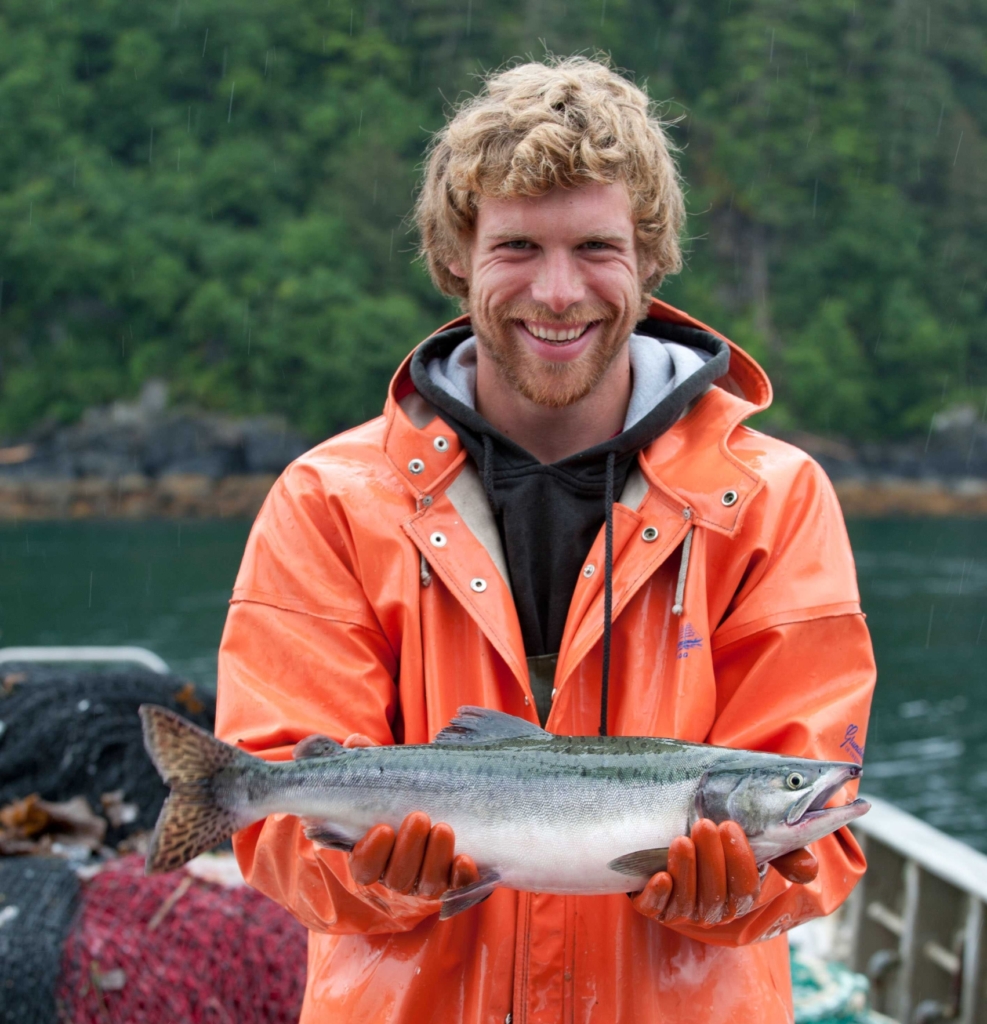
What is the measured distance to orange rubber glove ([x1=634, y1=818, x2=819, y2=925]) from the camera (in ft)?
9.66

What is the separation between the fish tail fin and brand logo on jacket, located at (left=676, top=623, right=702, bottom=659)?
1.20 metres

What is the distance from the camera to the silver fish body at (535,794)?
301 centimetres

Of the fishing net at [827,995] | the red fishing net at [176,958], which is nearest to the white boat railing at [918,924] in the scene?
the fishing net at [827,995]

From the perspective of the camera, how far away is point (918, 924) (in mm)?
6574

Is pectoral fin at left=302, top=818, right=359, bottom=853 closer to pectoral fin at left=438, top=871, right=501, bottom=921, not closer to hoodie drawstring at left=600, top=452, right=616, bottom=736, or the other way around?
pectoral fin at left=438, top=871, right=501, bottom=921

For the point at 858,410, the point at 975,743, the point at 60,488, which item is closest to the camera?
the point at 975,743

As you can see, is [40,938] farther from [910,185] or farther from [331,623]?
[910,185]

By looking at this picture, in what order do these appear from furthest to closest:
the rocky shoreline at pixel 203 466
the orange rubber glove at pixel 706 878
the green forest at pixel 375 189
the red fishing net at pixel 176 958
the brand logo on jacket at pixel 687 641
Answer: the green forest at pixel 375 189, the rocky shoreline at pixel 203 466, the red fishing net at pixel 176 958, the brand logo on jacket at pixel 687 641, the orange rubber glove at pixel 706 878

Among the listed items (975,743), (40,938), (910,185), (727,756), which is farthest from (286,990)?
(910,185)

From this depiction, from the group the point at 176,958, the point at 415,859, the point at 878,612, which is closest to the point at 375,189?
the point at 878,612

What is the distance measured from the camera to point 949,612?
1727 inches

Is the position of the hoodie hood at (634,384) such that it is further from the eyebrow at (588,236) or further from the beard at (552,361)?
the eyebrow at (588,236)

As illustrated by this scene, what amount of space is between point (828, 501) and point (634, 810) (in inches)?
41.9

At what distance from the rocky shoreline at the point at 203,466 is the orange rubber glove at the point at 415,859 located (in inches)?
Answer: 2649
